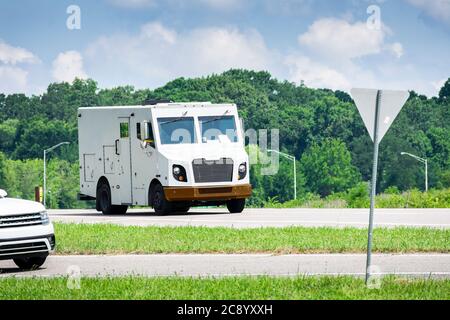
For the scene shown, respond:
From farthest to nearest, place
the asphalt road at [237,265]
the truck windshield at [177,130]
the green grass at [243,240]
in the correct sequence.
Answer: the truck windshield at [177,130], the green grass at [243,240], the asphalt road at [237,265]

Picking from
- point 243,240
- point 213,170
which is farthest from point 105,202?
point 243,240

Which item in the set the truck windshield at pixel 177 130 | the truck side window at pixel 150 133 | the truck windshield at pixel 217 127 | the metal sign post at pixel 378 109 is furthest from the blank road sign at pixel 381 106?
the truck windshield at pixel 217 127

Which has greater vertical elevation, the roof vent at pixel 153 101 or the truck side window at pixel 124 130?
the roof vent at pixel 153 101

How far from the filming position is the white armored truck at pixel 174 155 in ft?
108

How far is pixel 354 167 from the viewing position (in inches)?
5827

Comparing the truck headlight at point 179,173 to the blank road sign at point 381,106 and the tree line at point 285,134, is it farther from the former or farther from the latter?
the tree line at point 285,134

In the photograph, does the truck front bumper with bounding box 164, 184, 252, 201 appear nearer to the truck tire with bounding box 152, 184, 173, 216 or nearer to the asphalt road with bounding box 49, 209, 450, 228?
the truck tire with bounding box 152, 184, 173, 216

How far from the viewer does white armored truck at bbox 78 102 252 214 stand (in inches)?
1297

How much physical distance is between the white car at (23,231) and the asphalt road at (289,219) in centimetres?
974

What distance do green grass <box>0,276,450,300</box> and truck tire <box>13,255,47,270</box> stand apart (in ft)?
7.90

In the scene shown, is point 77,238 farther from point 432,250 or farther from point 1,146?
point 1,146

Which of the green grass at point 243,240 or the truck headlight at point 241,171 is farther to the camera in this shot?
the truck headlight at point 241,171
